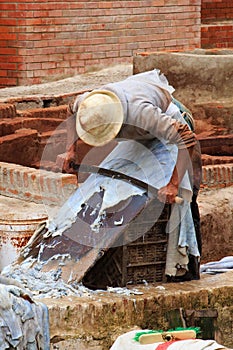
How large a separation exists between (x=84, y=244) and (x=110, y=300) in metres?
Result: 0.48

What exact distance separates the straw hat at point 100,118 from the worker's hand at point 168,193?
1.52ft

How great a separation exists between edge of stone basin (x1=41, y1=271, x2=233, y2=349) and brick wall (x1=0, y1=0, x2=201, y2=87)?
727cm

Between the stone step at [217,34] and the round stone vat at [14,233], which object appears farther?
the stone step at [217,34]

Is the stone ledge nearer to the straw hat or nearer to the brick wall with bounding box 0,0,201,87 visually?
the straw hat

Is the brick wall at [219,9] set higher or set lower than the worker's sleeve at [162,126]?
lower

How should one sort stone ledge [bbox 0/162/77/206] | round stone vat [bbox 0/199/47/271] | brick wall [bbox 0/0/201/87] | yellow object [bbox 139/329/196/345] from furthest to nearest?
brick wall [bbox 0/0/201/87] → stone ledge [bbox 0/162/77/206] → round stone vat [bbox 0/199/47/271] → yellow object [bbox 139/329/196/345]

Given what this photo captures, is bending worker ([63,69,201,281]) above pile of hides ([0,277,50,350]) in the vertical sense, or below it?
above

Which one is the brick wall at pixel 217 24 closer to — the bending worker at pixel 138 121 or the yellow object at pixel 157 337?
the bending worker at pixel 138 121

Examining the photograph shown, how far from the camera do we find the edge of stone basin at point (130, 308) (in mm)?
8039

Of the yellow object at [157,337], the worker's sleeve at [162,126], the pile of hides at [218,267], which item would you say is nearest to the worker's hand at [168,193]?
the worker's sleeve at [162,126]

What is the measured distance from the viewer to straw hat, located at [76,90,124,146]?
820cm

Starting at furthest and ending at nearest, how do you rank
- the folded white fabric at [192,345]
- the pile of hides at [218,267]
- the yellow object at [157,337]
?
the pile of hides at [218,267], the yellow object at [157,337], the folded white fabric at [192,345]

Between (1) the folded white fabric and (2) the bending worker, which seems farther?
(2) the bending worker

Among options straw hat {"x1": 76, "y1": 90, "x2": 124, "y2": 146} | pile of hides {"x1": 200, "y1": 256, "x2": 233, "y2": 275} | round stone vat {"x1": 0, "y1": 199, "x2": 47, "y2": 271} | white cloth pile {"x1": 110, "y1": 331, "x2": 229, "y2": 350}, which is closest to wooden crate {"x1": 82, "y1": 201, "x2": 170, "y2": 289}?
straw hat {"x1": 76, "y1": 90, "x2": 124, "y2": 146}
